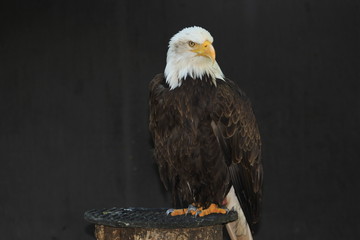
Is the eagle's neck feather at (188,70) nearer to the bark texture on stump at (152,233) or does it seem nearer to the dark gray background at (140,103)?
the bark texture on stump at (152,233)

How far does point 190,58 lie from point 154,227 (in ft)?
3.59

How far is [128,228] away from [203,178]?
26.0 inches

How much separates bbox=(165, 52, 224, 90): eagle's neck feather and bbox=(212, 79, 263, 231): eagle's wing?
0.38 feet

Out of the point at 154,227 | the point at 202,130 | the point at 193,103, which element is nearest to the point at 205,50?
the point at 193,103

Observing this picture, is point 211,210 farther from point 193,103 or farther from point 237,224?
point 193,103

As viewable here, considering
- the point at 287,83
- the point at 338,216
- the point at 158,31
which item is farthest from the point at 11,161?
the point at 338,216

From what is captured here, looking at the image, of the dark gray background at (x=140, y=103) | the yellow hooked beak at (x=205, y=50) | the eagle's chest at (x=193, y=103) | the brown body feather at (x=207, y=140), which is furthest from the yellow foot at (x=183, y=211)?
the dark gray background at (x=140, y=103)

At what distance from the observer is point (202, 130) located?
328cm

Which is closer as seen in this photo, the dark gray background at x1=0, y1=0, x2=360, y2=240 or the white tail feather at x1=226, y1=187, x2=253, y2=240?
the white tail feather at x1=226, y1=187, x2=253, y2=240

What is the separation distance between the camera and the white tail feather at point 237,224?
3643 millimetres

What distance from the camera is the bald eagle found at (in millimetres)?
3268

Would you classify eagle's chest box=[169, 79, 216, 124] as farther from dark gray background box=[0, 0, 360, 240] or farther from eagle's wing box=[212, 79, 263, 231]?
dark gray background box=[0, 0, 360, 240]

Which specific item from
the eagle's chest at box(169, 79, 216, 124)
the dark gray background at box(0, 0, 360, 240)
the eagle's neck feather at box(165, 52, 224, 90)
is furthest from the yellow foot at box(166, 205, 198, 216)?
the dark gray background at box(0, 0, 360, 240)

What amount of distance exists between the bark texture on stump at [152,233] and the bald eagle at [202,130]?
30 centimetres
